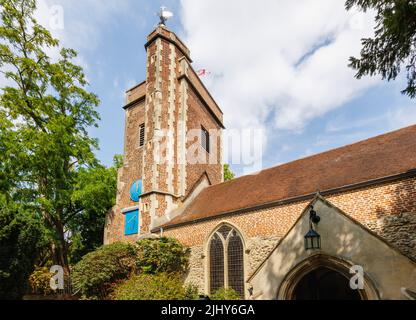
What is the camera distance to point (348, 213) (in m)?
10.5

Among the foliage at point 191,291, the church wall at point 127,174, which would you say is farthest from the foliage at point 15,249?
the foliage at point 191,291

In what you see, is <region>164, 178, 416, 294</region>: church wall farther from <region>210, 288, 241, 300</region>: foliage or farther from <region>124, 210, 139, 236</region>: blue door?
<region>124, 210, 139, 236</region>: blue door

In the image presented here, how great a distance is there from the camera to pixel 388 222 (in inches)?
380

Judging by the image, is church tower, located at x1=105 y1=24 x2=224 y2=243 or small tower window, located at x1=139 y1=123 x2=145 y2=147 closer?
church tower, located at x1=105 y1=24 x2=224 y2=243

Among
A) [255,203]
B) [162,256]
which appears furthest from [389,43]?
[162,256]

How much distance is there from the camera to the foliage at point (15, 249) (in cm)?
1230

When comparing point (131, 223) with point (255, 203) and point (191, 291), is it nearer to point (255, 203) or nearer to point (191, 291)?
point (191, 291)

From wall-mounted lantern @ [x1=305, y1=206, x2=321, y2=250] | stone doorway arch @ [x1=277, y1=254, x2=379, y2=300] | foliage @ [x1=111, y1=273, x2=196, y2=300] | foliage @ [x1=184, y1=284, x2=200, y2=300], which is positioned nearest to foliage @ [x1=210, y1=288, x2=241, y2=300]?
foliage @ [x1=111, y1=273, x2=196, y2=300]

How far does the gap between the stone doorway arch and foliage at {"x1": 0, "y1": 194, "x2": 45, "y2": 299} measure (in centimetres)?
1051

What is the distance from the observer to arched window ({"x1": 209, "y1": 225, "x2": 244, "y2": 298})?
42.8 ft

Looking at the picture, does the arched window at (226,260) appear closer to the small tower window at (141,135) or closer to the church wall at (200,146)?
the church wall at (200,146)

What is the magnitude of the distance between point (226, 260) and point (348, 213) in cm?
560

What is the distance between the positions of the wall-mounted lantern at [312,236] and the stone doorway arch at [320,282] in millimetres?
290

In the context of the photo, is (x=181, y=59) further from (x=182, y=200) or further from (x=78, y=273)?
(x=78, y=273)
